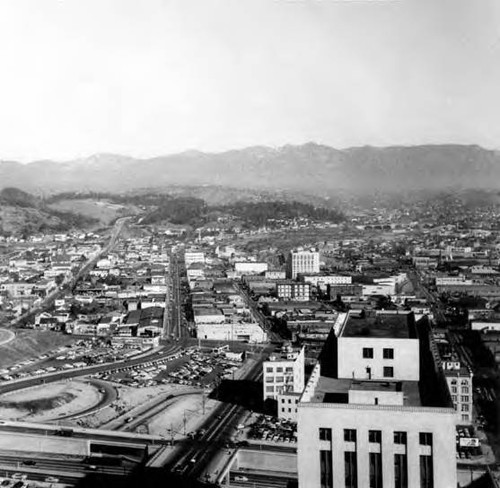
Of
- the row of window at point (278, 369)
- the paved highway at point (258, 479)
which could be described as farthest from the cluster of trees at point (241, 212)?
the paved highway at point (258, 479)

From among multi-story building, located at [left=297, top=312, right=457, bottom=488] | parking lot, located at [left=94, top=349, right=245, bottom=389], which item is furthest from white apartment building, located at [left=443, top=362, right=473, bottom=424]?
multi-story building, located at [left=297, top=312, right=457, bottom=488]

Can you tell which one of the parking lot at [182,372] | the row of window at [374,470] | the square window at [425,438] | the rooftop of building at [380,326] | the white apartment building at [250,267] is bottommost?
the parking lot at [182,372]

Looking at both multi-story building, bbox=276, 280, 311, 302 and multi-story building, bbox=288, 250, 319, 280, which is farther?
multi-story building, bbox=288, 250, 319, 280

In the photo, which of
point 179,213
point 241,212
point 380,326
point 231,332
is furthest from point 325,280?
point 179,213

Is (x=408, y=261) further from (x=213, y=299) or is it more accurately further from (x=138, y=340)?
(x=138, y=340)

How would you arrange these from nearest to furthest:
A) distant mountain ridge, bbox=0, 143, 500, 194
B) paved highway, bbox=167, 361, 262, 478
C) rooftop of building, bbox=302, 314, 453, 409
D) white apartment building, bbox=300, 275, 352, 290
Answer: rooftop of building, bbox=302, 314, 453, 409 < paved highway, bbox=167, 361, 262, 478 < white apartment building, bbox=300, 275, 352, 290 < distant mountain ridge, bbox=0, 143, 500, 194

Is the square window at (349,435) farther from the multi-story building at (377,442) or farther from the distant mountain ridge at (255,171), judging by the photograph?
the distant mountain ridge at (255,171)

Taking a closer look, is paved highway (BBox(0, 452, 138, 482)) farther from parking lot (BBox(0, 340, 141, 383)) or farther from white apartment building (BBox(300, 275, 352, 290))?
white apartment building (BBox(300, 275, 352, 290))
